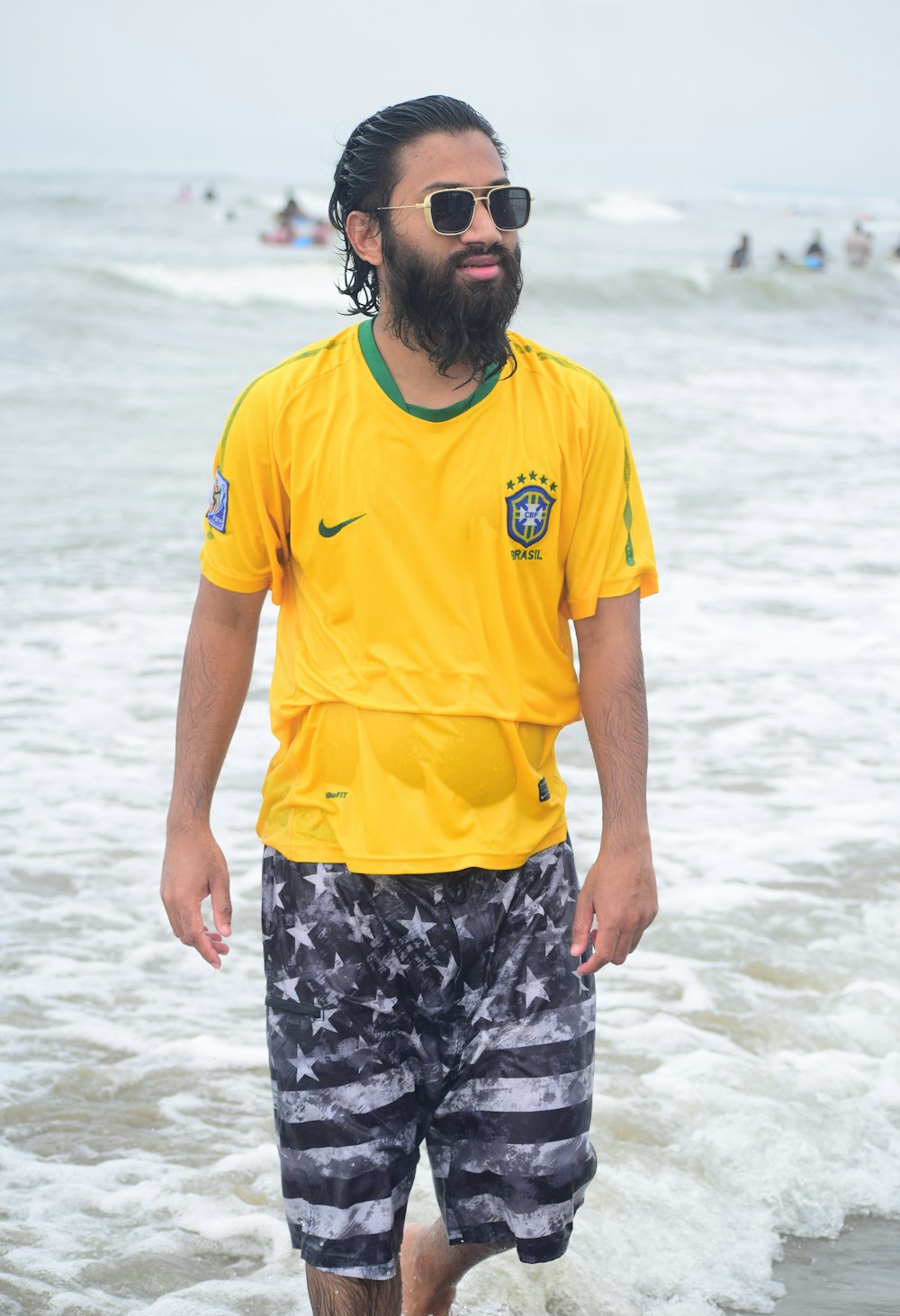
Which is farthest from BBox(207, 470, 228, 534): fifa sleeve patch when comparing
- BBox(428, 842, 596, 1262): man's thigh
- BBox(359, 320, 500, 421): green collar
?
BBox(428, 842, 596, 1262): man's thigh

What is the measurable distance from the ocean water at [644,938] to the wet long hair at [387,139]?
7.35 ft

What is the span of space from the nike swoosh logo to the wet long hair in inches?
19.3

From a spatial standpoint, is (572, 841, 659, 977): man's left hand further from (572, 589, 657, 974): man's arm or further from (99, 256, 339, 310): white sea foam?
(99, 256, 339, 310): white sea foam

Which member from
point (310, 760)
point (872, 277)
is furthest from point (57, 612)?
Answer: point (872, 277)

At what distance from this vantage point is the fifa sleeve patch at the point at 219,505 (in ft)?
8.22

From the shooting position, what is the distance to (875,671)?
7.70 meters

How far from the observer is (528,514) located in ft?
8.00

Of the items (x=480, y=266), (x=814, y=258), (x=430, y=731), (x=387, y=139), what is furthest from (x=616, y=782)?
(x=814, y=258)

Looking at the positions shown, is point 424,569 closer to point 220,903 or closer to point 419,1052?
point 220,903

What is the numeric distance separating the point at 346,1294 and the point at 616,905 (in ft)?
2.51

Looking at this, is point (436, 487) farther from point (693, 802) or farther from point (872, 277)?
point (872, 277)

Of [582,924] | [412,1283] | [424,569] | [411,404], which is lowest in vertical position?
[412,1283]

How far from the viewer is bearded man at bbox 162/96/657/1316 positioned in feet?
7.96

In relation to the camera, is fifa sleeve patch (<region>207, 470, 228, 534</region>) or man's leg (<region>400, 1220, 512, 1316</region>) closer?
fifa sleeve patch (<region>207, 470, 228, 534</region>)
